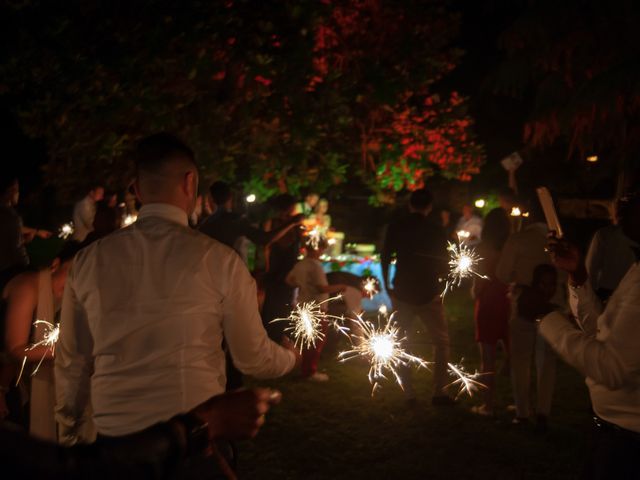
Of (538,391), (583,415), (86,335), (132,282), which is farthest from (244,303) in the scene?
(583,415)

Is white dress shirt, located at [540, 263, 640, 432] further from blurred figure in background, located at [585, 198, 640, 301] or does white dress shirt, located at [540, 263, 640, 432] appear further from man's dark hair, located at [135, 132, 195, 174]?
blurred figure in background, located at [585, 198, 640, 301]

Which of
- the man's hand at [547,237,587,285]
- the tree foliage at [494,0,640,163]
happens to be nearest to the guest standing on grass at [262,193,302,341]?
the man's hand at [547,237,587,285]

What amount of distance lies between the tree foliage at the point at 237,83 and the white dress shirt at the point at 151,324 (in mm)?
7804

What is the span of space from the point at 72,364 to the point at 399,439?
153 inches

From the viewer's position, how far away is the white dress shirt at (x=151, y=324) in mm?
2197

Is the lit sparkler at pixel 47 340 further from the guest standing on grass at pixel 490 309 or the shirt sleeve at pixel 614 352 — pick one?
the guest standing on grass at pixel 490 309

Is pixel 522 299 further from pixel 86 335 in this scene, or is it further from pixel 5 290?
pixel 5 290

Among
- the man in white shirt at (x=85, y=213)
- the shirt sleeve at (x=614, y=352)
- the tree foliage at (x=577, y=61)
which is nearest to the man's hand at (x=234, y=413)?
the shirt sleeve at (x=614, y=352)

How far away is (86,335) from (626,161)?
10.5 meters

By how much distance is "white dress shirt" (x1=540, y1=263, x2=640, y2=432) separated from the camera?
2416mm

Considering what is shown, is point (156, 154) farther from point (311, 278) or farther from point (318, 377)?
point (318, 377)

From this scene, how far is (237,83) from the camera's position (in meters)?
10.9

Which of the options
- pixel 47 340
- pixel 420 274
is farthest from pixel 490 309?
pixel 47 340

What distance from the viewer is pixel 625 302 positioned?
2467mm
